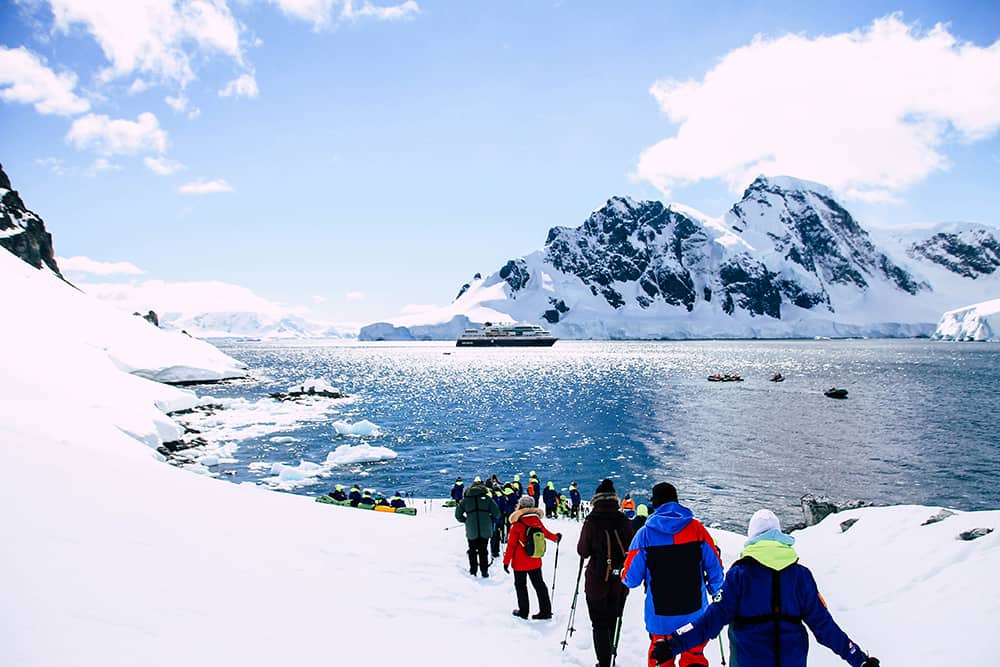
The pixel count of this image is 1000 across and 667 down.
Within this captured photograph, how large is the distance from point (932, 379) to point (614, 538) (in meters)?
92.8

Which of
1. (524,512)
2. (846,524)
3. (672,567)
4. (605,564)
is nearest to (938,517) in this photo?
(846,524)

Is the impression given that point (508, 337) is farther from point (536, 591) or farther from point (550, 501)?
point (536, 591)

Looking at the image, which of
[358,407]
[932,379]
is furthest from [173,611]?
[932,379]

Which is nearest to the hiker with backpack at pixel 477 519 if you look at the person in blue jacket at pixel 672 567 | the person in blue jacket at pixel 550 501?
the person in blue jacket at pixel 672 567

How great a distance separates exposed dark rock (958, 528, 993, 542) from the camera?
10272 mm

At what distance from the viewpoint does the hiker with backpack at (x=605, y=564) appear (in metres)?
6.71

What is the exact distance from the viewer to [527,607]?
9016 mm

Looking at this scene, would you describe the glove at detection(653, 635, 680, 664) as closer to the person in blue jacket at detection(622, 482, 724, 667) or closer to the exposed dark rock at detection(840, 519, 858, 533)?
the person in blue jacket at detection(622, 482, 724, 667)

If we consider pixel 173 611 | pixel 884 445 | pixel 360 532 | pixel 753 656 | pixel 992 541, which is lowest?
pixel 884 445

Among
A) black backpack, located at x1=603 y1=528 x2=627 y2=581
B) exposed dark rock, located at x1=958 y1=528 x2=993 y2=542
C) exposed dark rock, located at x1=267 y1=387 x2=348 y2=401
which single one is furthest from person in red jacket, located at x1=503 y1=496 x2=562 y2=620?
exposed dark rock, located at x1=267 y1=387 x2=348 y2=401

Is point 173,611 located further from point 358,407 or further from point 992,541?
point 358,407

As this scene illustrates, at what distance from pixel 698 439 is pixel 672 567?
4088cm

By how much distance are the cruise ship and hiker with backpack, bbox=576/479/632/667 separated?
18859 cm

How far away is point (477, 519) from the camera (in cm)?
1143
